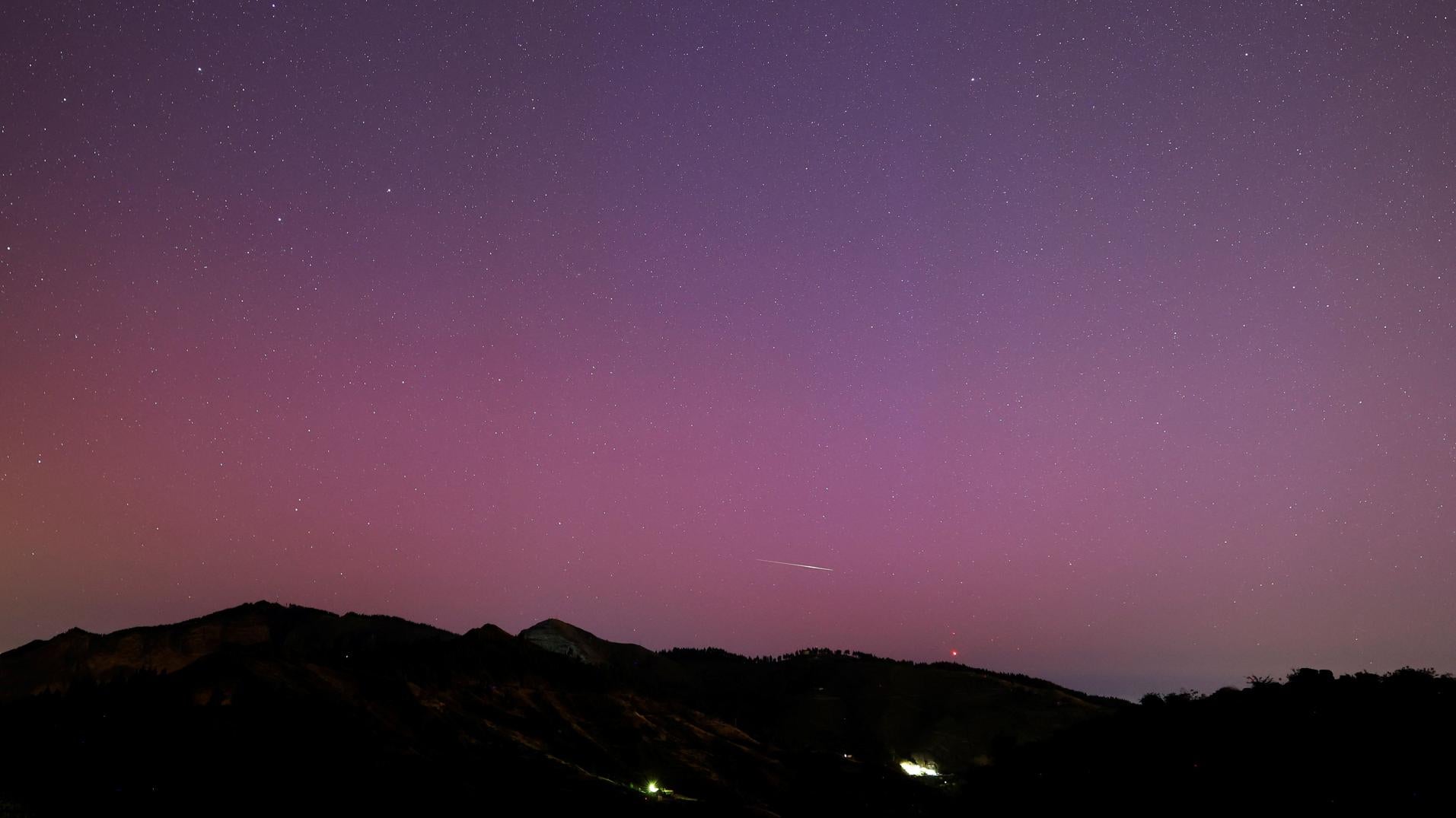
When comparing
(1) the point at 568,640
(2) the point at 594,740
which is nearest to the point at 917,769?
(2) the point at 594,740

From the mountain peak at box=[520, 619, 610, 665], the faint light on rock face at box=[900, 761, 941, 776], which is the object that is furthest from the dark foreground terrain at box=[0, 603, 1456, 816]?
the mountain peak at box=[520, 619, 610, 665]

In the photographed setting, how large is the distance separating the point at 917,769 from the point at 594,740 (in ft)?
148

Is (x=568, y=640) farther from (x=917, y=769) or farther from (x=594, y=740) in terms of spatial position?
(x=594, y=740)

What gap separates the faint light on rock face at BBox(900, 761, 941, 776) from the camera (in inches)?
3737

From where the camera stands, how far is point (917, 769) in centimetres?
9769

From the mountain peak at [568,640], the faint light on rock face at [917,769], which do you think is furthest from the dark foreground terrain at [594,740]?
the mountain peak at [568,640]

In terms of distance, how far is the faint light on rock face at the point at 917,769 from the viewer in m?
94.9

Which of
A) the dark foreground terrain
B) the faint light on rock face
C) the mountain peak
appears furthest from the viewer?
the mountain peak

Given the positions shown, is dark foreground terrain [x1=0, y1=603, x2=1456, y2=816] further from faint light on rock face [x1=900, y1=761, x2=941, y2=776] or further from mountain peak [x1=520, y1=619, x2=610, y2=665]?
mountain peak [x1=520, y1=619, x2=610, y2=665]

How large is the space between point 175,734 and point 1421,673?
2032 inches

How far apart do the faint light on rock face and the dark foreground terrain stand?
2.26 meters

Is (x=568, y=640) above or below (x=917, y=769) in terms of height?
above

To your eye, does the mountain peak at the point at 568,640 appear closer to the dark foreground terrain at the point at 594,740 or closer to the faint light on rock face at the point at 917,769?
the dark foreground terrain at the point at 594,740

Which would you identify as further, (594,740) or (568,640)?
(568,640)
